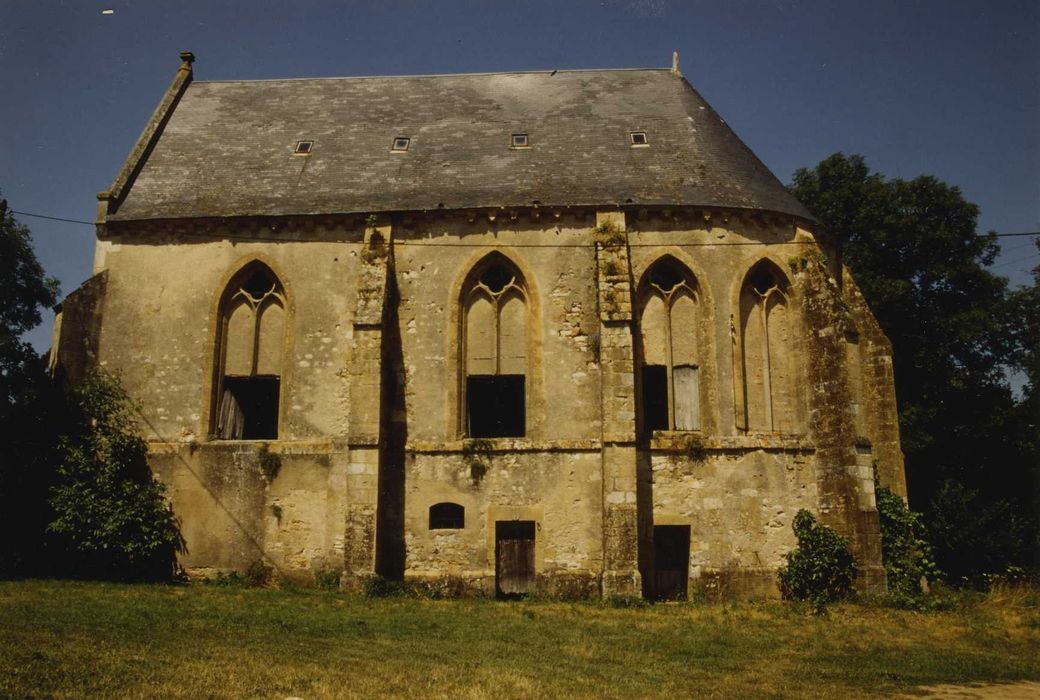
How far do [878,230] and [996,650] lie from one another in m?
17.0

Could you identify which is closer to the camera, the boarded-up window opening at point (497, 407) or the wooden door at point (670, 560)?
the wooden door at point (670, 560)

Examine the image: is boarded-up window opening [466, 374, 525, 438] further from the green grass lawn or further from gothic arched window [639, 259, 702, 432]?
the green grass lawn

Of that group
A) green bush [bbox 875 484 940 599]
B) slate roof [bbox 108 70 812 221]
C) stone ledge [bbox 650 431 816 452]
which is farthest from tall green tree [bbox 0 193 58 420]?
green bush [bbox 875 484 940 599]

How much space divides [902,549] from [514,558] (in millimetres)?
8107

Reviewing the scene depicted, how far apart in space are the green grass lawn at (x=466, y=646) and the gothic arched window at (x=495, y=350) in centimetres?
438

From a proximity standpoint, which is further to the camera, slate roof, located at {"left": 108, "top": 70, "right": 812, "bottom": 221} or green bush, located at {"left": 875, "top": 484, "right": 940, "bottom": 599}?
slate roof, located at {"left": 108, "top": 70, "right": 812, "bottom": 221}

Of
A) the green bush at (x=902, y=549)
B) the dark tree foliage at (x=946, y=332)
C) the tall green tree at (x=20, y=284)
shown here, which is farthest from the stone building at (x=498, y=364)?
the tall green tree at (x=20, y=284)

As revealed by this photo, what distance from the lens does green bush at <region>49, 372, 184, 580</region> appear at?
1777 centimetres

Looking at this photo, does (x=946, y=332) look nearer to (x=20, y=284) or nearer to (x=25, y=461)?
(x=25, y=461)

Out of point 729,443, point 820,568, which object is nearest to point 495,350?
point 729,443

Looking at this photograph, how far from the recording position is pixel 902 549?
18.2m

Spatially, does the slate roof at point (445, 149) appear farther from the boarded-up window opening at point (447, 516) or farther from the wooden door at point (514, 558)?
the wooden door at point (514, 558)

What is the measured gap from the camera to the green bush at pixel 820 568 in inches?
691

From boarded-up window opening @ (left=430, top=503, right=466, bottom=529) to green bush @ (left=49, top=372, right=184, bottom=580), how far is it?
17.9 ft
